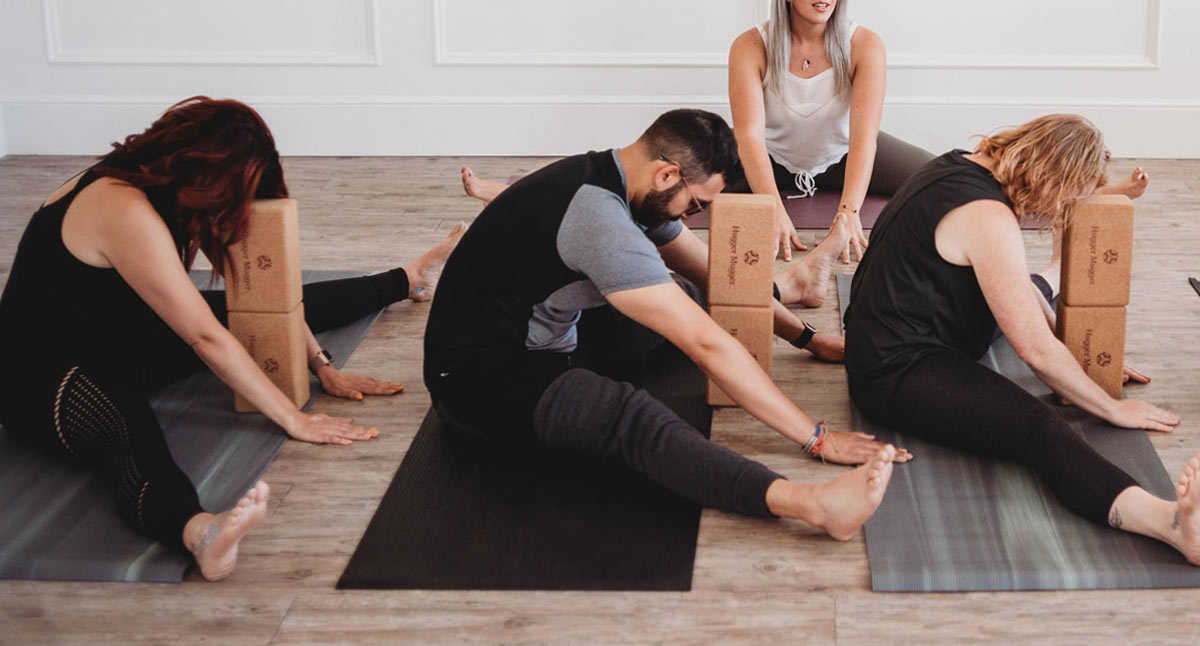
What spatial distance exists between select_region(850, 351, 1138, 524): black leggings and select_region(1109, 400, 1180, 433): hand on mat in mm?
133

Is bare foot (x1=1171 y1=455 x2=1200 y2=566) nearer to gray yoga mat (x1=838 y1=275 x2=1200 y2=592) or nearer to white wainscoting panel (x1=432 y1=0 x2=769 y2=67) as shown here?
gray yoga mat (x1=838 y1=275 x2=1200 y2=592)

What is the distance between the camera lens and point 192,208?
254cm

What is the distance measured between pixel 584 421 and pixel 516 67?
9.05 ft

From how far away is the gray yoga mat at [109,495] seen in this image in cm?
230

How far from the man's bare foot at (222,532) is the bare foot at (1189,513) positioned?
56.7 inches

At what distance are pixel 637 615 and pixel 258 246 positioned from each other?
1.14 metres

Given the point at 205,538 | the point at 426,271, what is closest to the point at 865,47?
the point at 426,271

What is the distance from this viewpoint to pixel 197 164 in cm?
251

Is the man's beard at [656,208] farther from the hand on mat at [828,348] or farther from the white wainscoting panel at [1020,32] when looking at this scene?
the white wainscoting panel at [1020,32]

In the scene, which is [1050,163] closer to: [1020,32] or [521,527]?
[521,527]

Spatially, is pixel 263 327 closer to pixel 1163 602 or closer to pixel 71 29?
pixel 1163 602

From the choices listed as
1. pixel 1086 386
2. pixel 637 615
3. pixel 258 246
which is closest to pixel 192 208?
pixel 258 246

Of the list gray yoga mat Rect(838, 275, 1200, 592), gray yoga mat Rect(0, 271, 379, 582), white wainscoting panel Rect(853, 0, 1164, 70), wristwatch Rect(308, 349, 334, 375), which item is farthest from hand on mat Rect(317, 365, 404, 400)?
white wainscoting panel Rect(853, 0, 1164, 70)

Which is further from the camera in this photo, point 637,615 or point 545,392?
point 545,392
